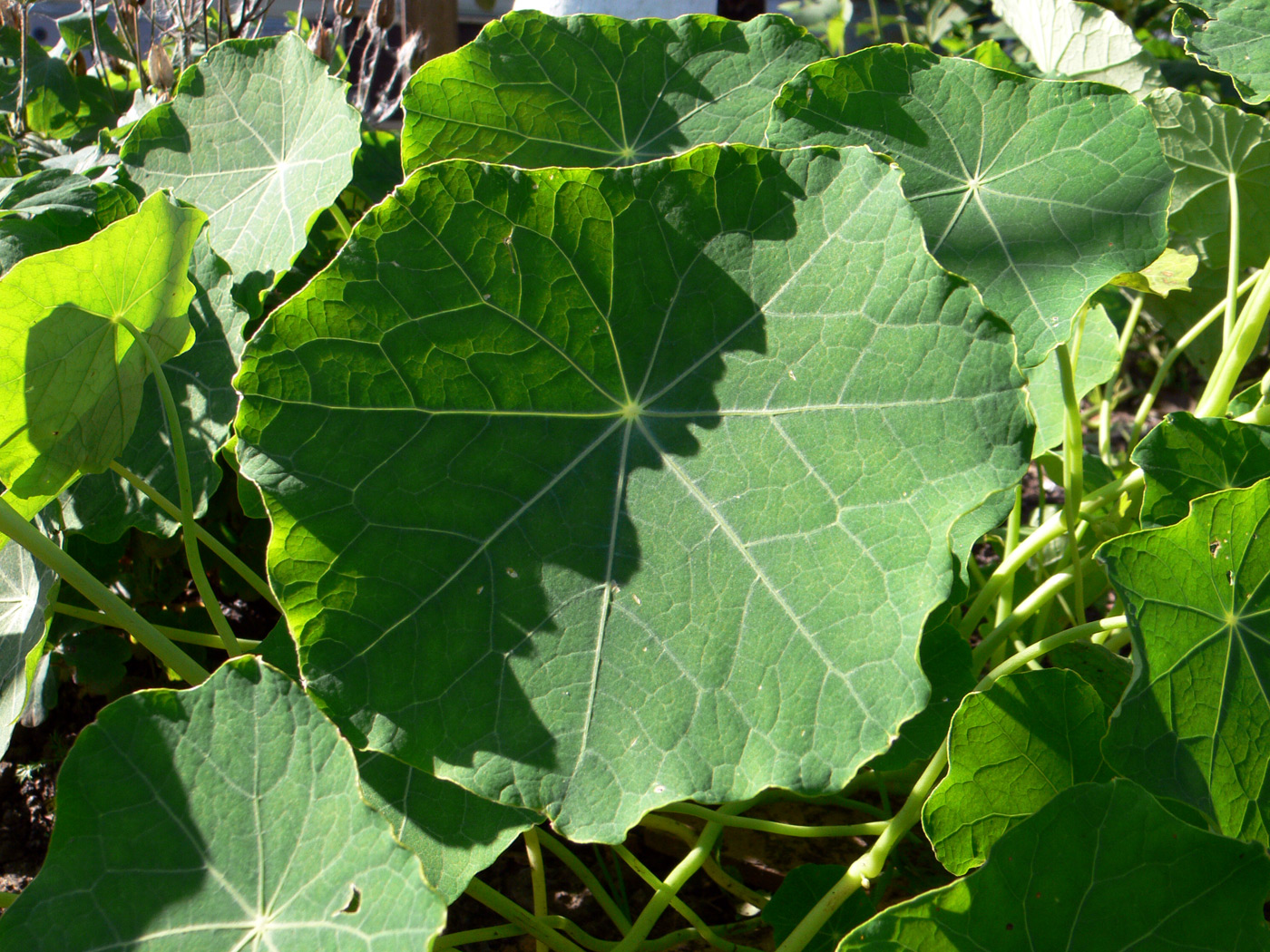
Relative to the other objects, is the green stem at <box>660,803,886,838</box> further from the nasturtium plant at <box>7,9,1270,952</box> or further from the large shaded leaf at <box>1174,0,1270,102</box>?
the large shaded leaf at <box>1174,0,1270,102</box>

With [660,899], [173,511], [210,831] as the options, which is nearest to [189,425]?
[173,511]

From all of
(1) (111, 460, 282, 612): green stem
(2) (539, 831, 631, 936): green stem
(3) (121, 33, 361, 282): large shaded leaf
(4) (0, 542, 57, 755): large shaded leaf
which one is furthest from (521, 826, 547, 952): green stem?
(3) (121, 33, 361, 282): large shaded leaf

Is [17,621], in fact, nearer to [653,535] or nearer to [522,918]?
[522,918]

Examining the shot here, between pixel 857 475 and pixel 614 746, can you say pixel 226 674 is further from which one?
pixel 857 475

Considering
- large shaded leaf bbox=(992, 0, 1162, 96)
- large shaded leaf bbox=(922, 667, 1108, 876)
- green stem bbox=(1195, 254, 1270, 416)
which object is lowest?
large shaded leaf bbox=(922, 667, 1108, 876)

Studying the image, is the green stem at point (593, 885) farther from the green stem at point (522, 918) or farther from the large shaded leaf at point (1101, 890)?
the large shaded leaf at point (1101, 890)

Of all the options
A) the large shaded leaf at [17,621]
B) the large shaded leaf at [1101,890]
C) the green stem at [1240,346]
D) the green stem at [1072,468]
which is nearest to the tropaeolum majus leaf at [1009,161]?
the green stem at [1072,468]
